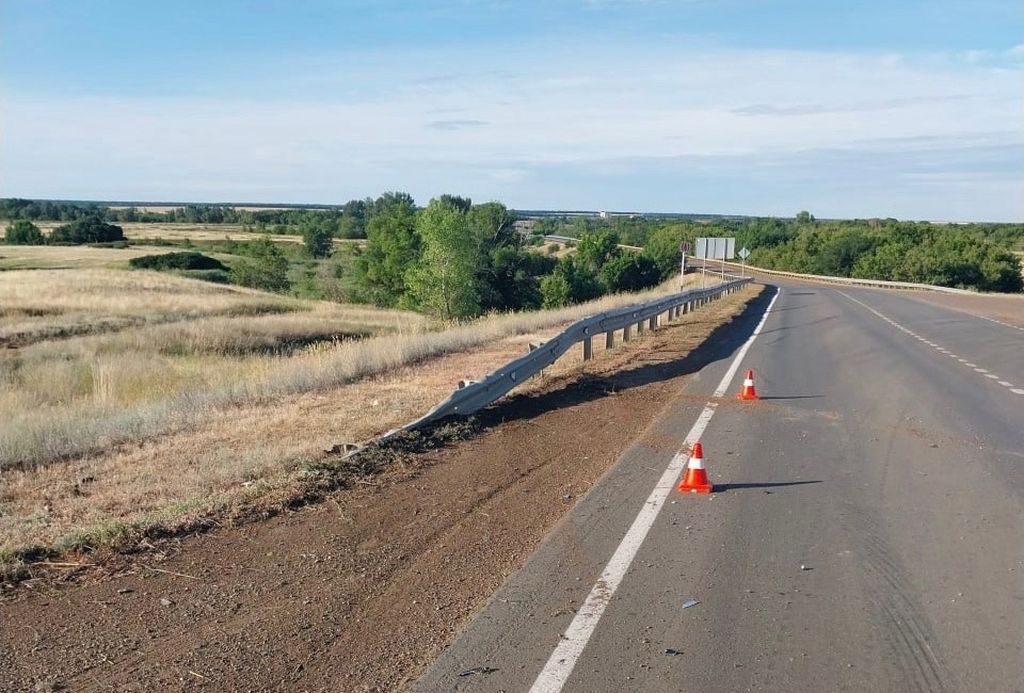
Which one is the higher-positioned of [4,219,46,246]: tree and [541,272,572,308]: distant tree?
[4,219,46,246]: tree

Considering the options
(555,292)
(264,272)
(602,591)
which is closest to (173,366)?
(602,591)

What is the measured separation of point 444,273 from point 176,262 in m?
34.4

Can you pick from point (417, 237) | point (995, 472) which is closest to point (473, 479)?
point (995, 472)

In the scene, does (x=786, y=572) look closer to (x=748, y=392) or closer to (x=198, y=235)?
(x=748, y=392)

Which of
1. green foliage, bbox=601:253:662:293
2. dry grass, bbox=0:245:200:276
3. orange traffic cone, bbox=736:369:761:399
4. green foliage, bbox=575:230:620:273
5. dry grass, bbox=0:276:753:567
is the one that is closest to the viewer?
dry grass, bbox=0:276:753:567

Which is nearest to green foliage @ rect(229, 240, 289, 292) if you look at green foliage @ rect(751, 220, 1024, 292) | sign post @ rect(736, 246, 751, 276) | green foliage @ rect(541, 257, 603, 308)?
green foliage @ rect(541, 257, 603, 308)

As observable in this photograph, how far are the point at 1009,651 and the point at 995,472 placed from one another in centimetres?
433

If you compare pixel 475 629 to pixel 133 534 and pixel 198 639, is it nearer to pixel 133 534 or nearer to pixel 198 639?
pixel 198 639

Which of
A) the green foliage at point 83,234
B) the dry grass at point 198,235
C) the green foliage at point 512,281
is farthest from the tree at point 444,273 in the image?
the green foliage at point 83,234

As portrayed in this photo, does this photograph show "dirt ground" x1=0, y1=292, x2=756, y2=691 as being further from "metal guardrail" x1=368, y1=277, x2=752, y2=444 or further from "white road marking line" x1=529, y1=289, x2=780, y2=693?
"metal guardrail" x1=368, y1=277, x2=752, y2=444

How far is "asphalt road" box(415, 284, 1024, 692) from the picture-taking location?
4.35m

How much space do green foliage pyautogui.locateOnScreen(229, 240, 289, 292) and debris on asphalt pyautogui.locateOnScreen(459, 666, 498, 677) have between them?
2737 inches

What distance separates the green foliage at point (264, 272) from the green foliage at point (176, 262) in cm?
352

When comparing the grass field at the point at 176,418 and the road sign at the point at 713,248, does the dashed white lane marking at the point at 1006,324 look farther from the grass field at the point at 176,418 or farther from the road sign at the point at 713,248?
the road sign at the point at 713,248
